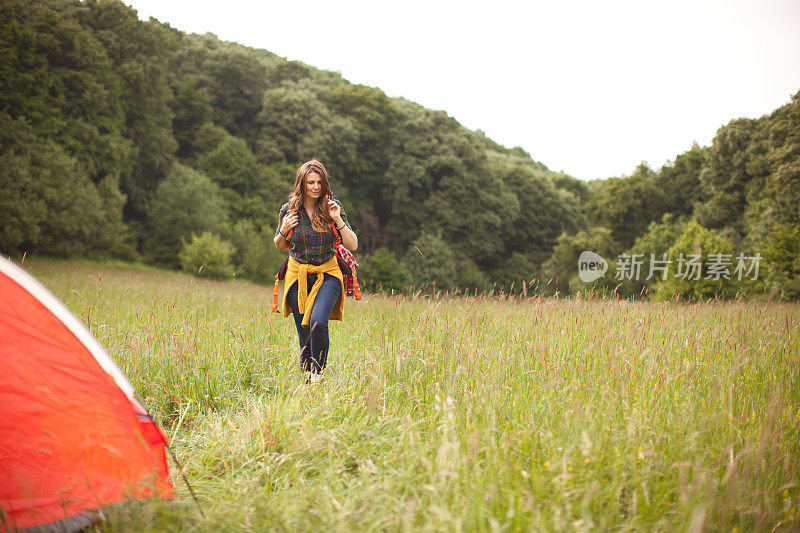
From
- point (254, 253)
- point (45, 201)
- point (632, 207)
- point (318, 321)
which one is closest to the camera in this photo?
point (318, 321)

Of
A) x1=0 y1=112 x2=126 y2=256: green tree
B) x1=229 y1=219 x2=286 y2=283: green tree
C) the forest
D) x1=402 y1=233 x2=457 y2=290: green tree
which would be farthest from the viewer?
x1=402 y1=233 x2=457 y2=290: green tree

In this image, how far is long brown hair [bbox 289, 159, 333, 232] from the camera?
3947 mm

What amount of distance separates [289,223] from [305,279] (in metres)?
0.46

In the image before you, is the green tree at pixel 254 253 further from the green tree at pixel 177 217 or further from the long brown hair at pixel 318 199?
the long brown hair at pixel 318 199

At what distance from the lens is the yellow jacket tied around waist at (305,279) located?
152 inches

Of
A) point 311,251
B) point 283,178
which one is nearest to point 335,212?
point 311,251

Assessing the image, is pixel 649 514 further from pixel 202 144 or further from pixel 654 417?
pixel 202 144

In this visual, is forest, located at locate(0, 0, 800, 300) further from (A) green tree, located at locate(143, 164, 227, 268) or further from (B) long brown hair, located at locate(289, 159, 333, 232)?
(B) long brown hair, located at locate(289, 159, 333, 232)

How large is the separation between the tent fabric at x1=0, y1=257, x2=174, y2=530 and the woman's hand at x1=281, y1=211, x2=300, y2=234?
1589 mm

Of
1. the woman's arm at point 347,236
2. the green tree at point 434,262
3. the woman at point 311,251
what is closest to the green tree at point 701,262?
the green tree at point 434,262

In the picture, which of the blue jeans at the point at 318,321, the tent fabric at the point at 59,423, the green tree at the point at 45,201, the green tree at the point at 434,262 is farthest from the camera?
the green tree at the point at 434,262

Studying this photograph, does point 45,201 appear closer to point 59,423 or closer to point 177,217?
point 177,217

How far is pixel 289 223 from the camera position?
3.86 metres

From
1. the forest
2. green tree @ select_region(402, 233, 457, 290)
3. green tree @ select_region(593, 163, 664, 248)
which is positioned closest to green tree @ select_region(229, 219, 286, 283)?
the forest
